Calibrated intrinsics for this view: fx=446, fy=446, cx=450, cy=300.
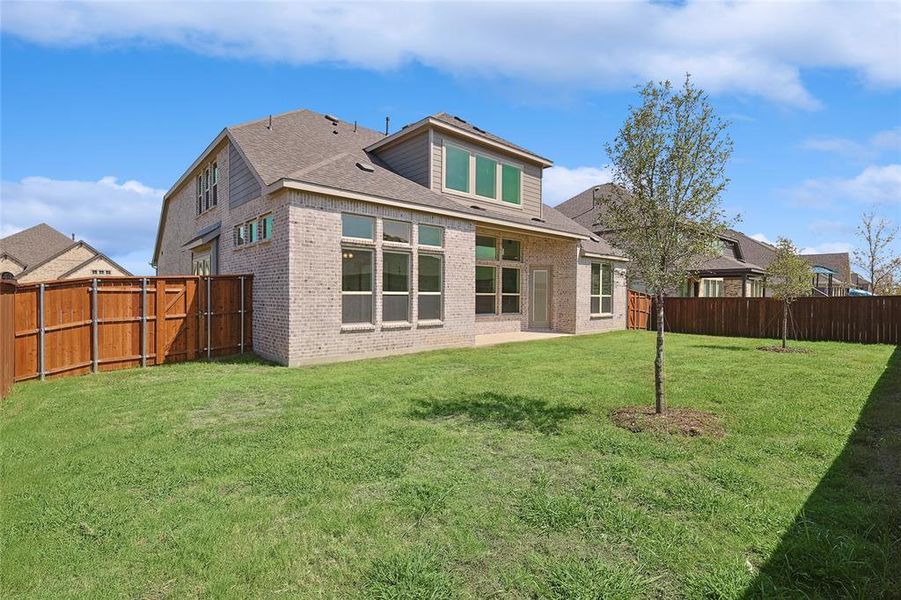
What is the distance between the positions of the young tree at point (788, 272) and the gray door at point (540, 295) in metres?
7.41

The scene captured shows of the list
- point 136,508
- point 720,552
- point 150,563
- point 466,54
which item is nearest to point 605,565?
point 720,552

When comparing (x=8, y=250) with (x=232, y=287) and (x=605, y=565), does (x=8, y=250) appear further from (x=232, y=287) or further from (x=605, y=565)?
(x=605, y=565)

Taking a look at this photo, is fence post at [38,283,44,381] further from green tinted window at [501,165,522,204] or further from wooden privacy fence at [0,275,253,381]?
green tinted window at [501,165,522,204]

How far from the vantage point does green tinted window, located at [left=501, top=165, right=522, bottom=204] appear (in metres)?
15.9

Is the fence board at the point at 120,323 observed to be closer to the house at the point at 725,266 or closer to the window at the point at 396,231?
the window at the point at 396,231

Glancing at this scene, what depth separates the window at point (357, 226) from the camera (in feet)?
34.6

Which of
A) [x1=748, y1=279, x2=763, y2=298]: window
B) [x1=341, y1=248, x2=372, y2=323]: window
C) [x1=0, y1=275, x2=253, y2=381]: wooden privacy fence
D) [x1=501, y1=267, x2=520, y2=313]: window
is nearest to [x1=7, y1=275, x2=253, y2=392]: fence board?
[x1=0, y1=275, x2=253, y2=381]: wooden privacy fence

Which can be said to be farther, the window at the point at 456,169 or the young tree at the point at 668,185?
the window at the point at 456,169

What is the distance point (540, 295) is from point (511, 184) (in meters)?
4.76

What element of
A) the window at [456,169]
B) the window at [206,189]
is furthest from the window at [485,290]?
the window at [206,189]

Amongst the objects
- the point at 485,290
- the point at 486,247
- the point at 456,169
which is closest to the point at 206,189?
the point at 456,169

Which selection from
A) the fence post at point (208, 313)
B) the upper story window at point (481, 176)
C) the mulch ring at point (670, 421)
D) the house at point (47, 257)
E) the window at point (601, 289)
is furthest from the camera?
the house at point (47, 257)

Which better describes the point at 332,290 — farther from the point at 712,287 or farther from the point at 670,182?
the point at 712,287

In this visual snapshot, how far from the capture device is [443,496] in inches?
141
